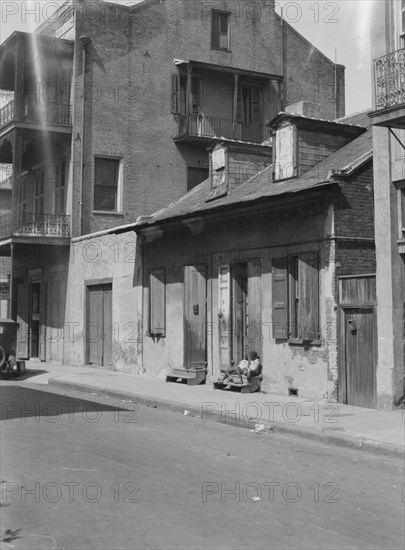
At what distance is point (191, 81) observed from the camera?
85.3 feet

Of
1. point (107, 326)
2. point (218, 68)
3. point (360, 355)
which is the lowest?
point (360, 355)

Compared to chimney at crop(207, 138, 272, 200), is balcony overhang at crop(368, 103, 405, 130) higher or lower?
lower

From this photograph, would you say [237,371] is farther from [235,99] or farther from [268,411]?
[235,99]

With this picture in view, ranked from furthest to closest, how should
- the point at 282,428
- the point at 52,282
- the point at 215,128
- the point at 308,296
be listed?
the point at 215,128, the point at 52,282, the point at 308,296, the point at 282,428

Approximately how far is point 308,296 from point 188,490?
309 inches

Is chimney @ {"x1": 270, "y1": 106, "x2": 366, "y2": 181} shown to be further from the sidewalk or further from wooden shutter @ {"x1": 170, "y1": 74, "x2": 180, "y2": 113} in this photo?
wooden shutter @ {"x1": 170, "y1": 74, "x2": 180, "y2": 113}

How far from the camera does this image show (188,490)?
7086 millimetres

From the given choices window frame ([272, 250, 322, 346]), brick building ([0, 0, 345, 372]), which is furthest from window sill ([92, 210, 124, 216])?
window frame ([272, 250, 322, 346])

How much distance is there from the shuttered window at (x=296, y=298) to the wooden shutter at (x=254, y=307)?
2.03 ft

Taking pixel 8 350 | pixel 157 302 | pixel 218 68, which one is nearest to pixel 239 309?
pixel 157 302

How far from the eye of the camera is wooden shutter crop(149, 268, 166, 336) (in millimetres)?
19547

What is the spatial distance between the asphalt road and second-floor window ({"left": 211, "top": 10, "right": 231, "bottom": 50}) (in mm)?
19433

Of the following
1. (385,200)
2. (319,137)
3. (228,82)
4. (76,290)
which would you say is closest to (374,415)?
(385,200)

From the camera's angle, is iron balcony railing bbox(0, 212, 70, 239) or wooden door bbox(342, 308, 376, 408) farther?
iron balcony railing bbox(0, 212, 70, 239)
